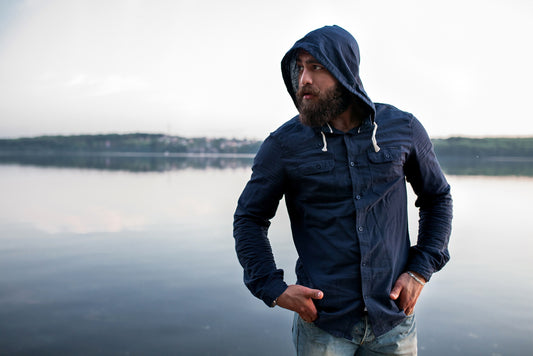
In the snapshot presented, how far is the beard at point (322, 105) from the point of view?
1.86m

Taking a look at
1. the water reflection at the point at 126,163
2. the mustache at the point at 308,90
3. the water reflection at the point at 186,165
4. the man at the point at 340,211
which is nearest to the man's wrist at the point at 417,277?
the man at the point at 340,211

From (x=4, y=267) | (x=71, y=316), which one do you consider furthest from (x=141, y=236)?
(x=71, y=316)

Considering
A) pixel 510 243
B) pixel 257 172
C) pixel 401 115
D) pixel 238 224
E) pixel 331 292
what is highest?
pixel 401 115

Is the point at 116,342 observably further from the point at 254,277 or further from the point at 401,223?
the point at 401,223

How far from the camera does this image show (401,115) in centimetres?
→ 196

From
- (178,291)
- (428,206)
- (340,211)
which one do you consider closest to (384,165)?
(340,211)

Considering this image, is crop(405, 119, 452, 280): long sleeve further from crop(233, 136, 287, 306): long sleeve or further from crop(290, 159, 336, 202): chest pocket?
crop(233, 136, 287, 306): long sleeve

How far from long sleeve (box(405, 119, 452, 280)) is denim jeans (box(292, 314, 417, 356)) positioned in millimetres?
294

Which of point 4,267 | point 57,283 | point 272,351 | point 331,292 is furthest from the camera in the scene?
point 4,267

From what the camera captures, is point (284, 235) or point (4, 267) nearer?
point (4, 267)

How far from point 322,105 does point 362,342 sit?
1052 millimetres

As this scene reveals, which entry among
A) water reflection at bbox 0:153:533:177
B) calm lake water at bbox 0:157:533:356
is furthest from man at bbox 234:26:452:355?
water reflection at bbox 0:153:533:177

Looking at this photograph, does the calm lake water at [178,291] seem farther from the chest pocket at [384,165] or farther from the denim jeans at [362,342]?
the chest pocket at [384,165]

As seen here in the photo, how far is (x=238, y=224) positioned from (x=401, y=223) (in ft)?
2.49
